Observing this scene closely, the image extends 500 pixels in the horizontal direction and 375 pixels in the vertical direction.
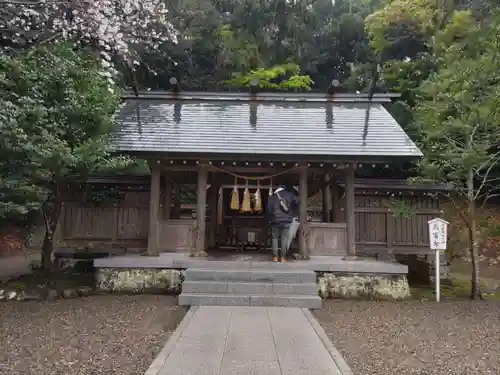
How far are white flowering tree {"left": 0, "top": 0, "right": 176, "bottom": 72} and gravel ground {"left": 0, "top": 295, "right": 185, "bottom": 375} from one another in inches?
223

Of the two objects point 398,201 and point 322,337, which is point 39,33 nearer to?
point 322,337

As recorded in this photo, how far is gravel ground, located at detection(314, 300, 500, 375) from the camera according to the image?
483 cm

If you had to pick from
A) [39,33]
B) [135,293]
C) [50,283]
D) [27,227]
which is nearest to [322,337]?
[135,293]

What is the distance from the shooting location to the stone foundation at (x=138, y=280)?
30.3ft

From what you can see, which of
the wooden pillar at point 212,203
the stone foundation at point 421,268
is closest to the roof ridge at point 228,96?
the wooden pillar at point 212,203

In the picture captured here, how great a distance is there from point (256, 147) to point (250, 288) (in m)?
3.76

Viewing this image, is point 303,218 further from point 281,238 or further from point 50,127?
point 50,127

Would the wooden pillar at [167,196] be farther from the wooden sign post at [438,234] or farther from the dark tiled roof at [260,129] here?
the wooden sign post at [438,234]

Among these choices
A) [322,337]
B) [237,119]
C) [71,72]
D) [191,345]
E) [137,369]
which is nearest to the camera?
[137,369]

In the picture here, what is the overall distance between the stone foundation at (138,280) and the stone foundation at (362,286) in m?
3.35

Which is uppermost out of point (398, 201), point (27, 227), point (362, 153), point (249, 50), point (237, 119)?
point (249, 50)

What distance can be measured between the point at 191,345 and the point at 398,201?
8.73 metres

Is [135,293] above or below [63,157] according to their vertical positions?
below

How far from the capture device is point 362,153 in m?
9.95
